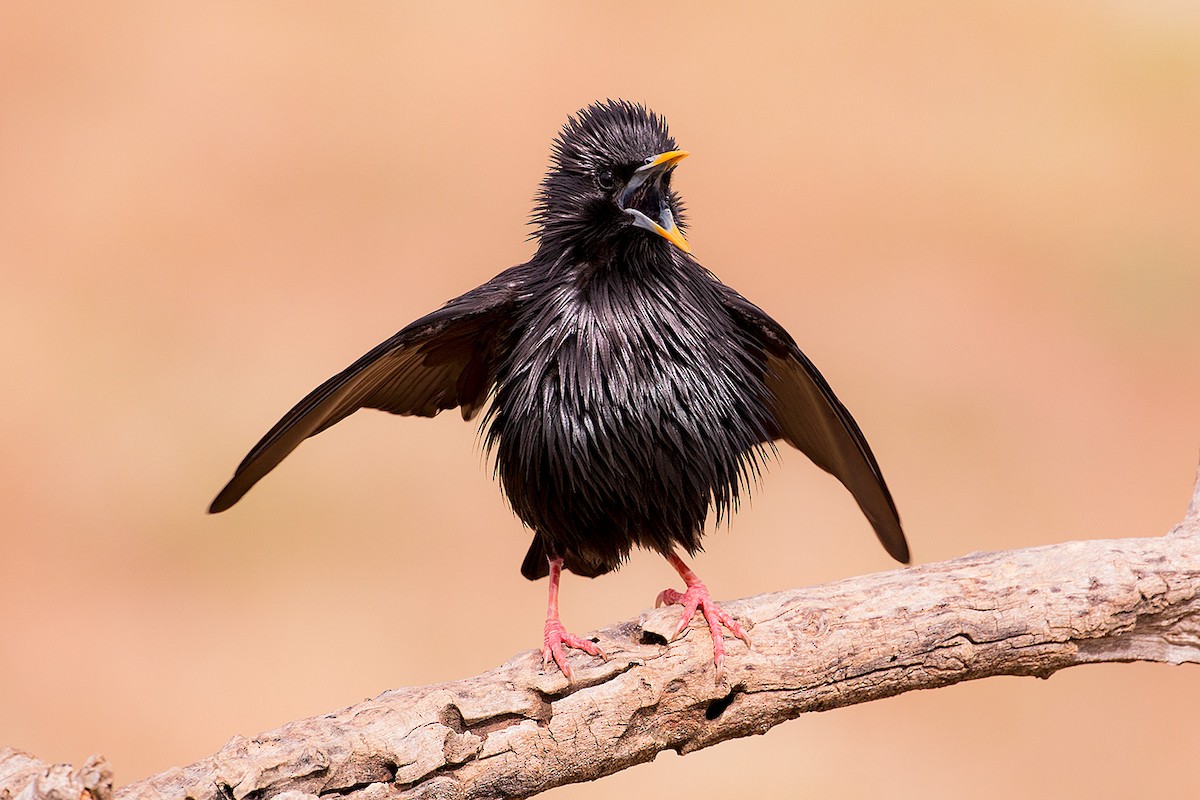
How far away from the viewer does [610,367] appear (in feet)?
12.5

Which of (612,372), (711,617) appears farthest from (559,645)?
(612,372)

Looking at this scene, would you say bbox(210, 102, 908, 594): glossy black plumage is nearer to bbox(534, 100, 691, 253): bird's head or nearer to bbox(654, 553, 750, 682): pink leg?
bbox(534, 100, 691, 253): bird's head

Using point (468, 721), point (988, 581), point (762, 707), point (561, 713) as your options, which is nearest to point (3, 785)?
point (468, 721)

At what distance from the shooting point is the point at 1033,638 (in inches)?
145

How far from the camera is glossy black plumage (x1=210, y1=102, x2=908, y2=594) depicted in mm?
3789

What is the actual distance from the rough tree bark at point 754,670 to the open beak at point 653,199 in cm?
113

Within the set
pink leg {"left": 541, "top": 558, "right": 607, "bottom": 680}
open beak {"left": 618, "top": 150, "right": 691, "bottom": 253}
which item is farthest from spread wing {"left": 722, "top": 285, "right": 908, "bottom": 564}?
pink leg {"left": 541, "top": 558, "right": 607, "bottom": 680}

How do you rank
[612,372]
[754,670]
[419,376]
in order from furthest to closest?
[419,376] → [612,372] → [754,670]

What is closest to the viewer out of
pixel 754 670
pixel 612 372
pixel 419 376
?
pixel 754 670

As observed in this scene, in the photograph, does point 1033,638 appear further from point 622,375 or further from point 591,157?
point 591,157

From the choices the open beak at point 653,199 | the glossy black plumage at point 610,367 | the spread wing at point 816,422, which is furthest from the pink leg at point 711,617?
the open beak at point 653,199

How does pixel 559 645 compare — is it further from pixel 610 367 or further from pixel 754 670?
pixel 610 367

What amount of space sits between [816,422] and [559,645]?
1334 millimetres

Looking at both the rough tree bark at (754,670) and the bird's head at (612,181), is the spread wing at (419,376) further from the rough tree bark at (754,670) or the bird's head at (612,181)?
the rough tree bark at (754,670)
